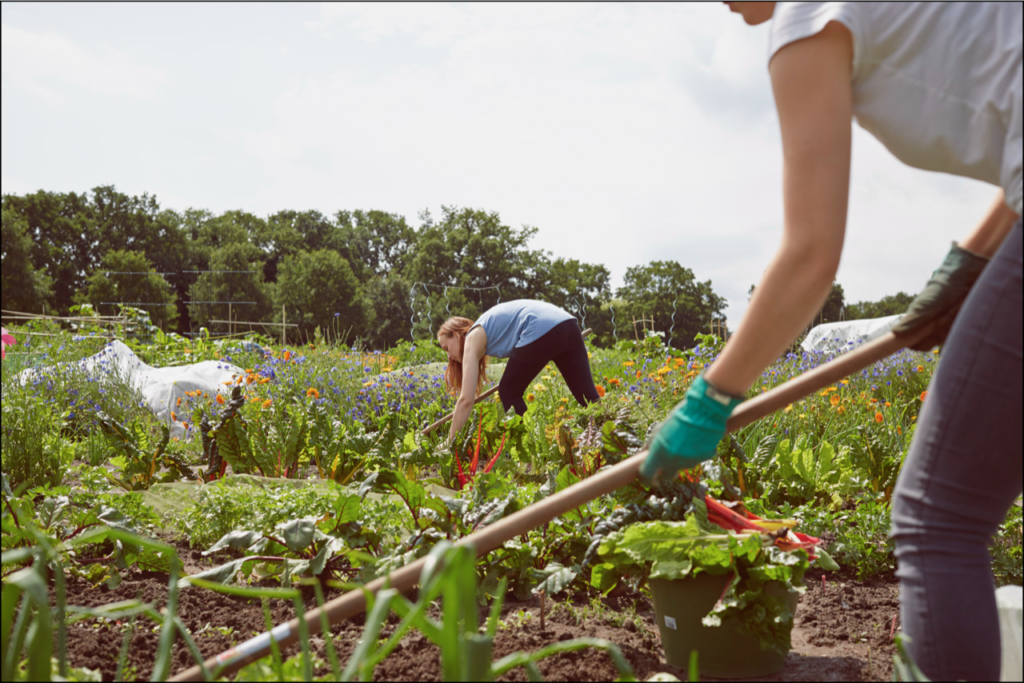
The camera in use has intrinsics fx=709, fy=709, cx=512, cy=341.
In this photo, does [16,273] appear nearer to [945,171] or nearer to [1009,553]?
[1009,553]

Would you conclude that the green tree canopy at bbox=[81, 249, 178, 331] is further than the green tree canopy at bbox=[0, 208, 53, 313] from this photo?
Yes

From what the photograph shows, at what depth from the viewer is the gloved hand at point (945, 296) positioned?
1398mm

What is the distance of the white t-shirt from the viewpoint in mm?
1060

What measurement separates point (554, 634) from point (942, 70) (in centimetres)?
170

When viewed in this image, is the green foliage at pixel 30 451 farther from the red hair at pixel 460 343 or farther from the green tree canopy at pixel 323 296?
the green tree canopy at pixel 323 296

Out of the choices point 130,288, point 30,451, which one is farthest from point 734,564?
point 130,288

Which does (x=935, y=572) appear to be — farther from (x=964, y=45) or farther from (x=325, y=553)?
(x=325, y=553)

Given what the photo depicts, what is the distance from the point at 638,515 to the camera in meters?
2.00

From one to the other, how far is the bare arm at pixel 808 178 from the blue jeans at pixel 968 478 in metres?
0.23

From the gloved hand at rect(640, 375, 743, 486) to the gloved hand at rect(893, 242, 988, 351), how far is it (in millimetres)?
393

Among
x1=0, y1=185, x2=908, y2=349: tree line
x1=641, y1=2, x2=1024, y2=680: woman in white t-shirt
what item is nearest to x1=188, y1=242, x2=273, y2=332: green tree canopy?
x1=0, y1=185, x2=908, y2=349: tree line

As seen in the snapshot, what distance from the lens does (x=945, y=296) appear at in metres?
1.41

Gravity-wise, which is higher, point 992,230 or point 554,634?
point 992,230

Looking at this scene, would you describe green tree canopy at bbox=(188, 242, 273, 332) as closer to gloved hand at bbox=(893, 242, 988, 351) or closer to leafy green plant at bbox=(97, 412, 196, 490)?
leafy green plant at bbox=(97, 412, 196, 490)
